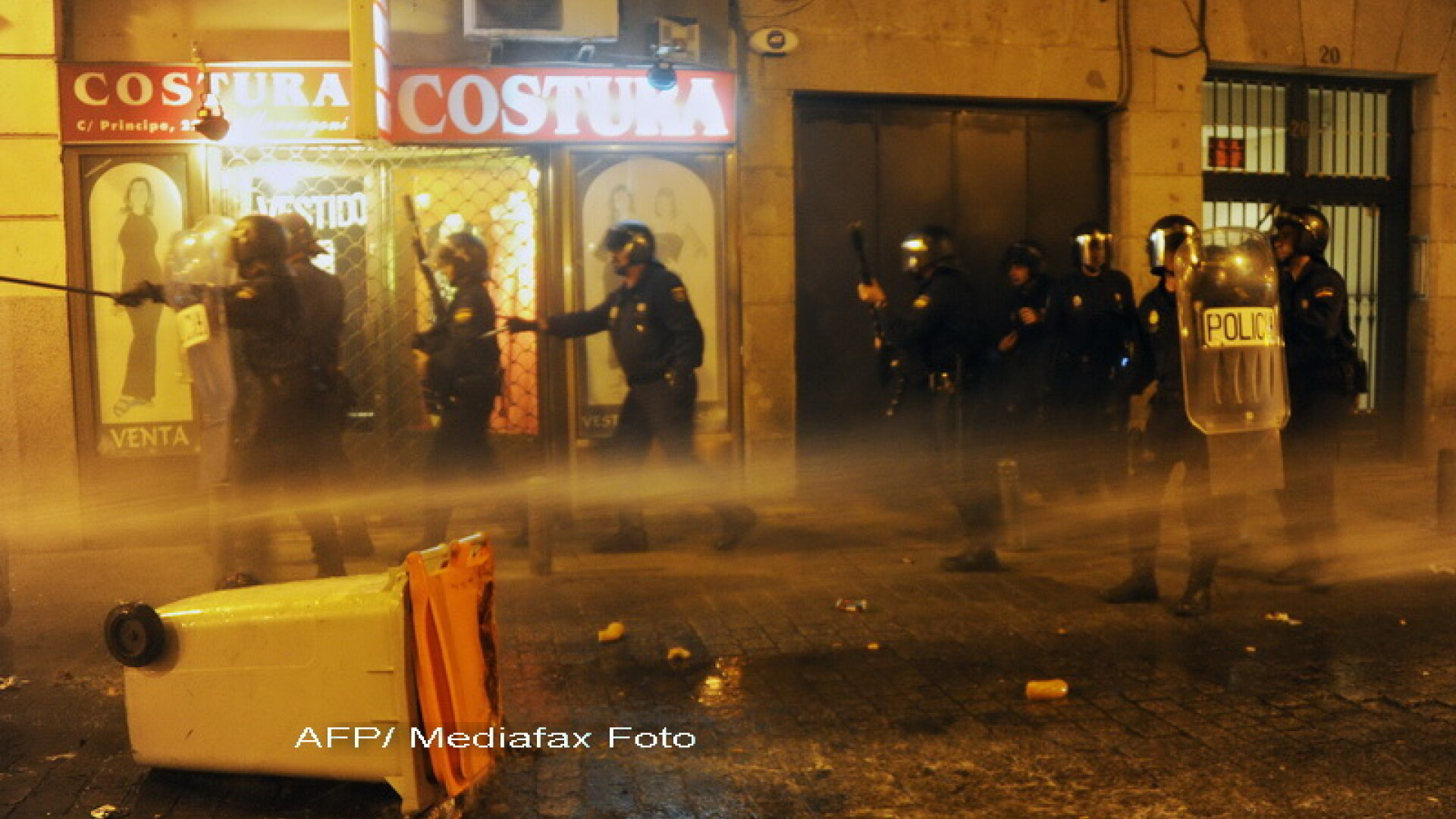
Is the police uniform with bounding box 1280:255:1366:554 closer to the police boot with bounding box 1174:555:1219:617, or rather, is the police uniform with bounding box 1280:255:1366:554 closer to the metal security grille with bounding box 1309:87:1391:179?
the police boot with bounding box 1174:555:1219:617

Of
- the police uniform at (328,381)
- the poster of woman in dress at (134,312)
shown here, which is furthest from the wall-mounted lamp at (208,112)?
the police uniform at (328,381)

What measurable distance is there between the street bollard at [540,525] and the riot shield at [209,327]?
1.67 m

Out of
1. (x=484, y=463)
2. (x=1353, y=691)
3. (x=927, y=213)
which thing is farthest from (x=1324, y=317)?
(x=484, y=463)

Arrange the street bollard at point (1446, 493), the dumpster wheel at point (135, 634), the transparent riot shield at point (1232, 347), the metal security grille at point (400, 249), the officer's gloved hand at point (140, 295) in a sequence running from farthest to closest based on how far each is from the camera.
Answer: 1. the metal security grille at point (400, 249)
2. the street bollard at point (1446, 493)
3. the transparent riot shield at point (1232, 347)
4. the officer's gloved hand at point (140, 295)
5. the dumpster wheel at point (135, 634)

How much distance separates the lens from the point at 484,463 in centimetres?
833

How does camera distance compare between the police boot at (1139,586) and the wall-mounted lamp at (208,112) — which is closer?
the police boot at (1139,586)

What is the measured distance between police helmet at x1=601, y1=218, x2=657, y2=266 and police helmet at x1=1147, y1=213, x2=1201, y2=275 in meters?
3.02

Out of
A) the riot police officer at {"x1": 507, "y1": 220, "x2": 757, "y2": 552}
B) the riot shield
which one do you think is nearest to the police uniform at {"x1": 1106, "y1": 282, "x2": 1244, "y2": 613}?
the riot police officer at {"x1": 507, "y1": 220, "x2": 757, "y2": 552}

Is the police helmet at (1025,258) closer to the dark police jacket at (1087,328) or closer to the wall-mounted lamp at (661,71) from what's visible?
the dark police jacket at (1087,328)

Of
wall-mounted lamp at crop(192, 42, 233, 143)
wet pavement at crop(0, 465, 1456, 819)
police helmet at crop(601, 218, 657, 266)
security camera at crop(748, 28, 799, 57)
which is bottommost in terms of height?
wet pavement at crop(0, 465, 1456, 819)

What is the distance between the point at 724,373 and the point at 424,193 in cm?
251

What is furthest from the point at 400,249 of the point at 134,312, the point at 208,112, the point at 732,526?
the point at 732,526

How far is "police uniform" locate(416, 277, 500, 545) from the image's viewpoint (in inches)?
321

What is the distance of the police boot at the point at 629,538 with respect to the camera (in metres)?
8.86
